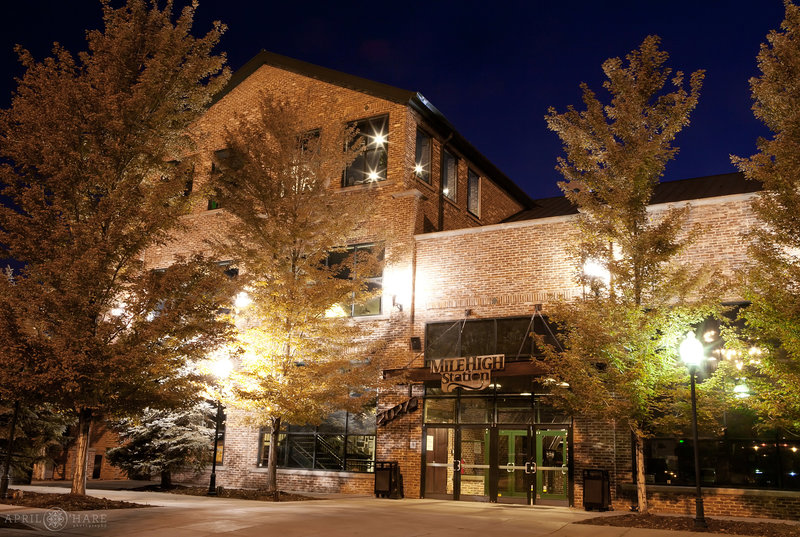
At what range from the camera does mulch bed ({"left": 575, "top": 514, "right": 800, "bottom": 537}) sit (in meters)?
12.7

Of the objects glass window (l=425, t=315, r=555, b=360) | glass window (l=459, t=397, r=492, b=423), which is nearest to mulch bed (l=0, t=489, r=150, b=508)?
glass window (l=459, t=397, r=492, b=423)

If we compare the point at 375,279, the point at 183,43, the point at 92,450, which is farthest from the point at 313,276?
the point at 92,450

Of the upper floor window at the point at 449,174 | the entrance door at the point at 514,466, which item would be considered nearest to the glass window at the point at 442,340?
the entrance door at the point at 514,466

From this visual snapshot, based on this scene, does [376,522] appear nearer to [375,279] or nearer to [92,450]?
[375,279]

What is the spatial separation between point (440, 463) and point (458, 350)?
3.23 meters

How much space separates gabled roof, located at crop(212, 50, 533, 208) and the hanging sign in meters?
9.03

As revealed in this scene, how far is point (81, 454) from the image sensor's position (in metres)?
14.9

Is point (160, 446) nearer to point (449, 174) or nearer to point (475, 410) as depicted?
point (475, 410)

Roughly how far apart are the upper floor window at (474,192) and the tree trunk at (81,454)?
1598 cm

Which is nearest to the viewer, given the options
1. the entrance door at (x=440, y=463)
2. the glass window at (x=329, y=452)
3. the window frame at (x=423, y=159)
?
the entrance door at (x=440, y=463)

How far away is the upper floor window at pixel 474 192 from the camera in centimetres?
2703

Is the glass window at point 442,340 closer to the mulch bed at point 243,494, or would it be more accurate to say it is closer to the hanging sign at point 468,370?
the hanging sign at point 468,370

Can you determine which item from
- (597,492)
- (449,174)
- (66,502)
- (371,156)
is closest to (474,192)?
(449,174)

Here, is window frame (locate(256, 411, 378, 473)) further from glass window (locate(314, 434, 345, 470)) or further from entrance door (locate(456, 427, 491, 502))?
entrance door (locate(456, 427, 491, 502))
